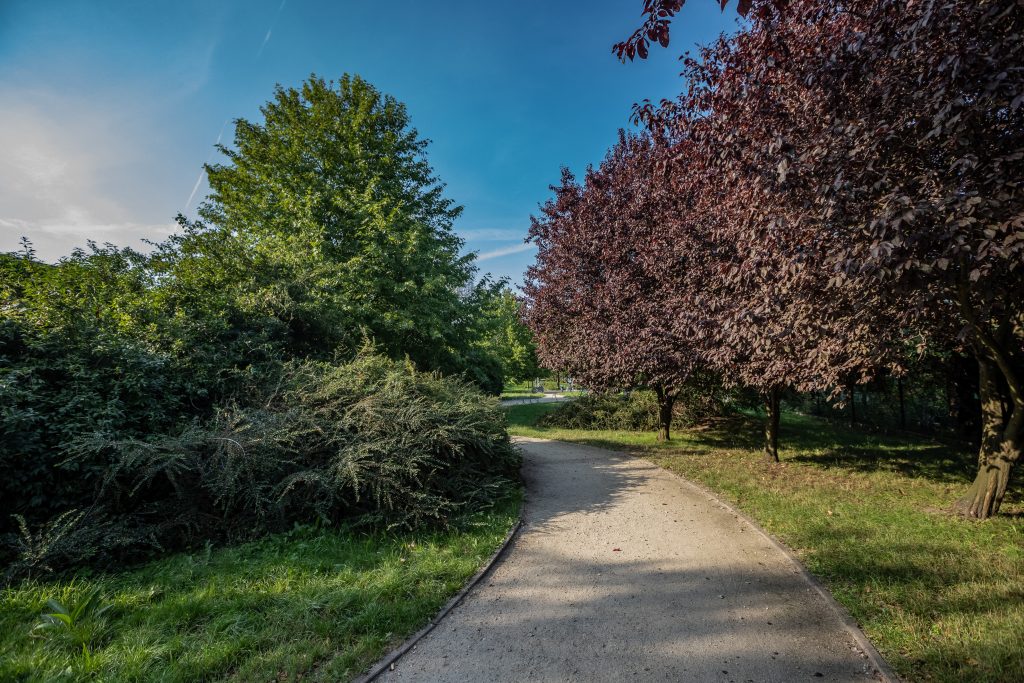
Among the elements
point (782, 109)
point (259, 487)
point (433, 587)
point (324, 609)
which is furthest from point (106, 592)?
point (782, 109)

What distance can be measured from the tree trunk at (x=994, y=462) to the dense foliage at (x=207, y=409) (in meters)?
6.31

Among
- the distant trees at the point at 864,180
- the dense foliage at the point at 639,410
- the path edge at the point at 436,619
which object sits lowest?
the path edge at the point at 436,619

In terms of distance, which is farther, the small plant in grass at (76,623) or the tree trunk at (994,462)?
the tree trunk at (994,462)

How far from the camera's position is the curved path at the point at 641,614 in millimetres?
2770

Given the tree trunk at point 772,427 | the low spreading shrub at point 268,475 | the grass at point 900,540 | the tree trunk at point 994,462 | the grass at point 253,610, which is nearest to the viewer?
the grass at point 253,610

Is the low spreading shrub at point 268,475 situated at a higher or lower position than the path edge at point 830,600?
higher

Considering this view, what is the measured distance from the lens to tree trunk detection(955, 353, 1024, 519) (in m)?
5.38

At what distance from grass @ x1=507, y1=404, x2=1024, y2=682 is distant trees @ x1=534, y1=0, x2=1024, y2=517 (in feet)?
3.71

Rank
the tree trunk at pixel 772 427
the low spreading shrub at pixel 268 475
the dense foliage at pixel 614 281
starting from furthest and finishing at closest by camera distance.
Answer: the tree trunk at pixel 772 427, the dense foliage at pixel 614 281, the low spreading shrub at pixel 268 475

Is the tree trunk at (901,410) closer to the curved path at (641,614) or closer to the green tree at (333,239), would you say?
the curved path at (641,614)

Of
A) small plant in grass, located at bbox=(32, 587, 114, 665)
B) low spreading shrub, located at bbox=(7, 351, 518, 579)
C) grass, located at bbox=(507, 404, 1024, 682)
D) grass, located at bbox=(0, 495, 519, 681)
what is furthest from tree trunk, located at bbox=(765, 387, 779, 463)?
small plant in grass, located at bbox=(32, 587, 114, 665)

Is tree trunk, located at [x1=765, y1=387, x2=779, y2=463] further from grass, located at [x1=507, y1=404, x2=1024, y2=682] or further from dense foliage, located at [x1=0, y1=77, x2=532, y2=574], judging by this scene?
dense foliage, located at [x1=0, y1=77, x2=532, y2=574]

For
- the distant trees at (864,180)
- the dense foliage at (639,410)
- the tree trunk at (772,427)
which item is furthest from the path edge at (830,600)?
the dense foliage at (639,410)

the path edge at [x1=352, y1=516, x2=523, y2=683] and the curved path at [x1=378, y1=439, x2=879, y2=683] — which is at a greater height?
the path edge at [x1=352, y1=516, x2=523, y2=683]
